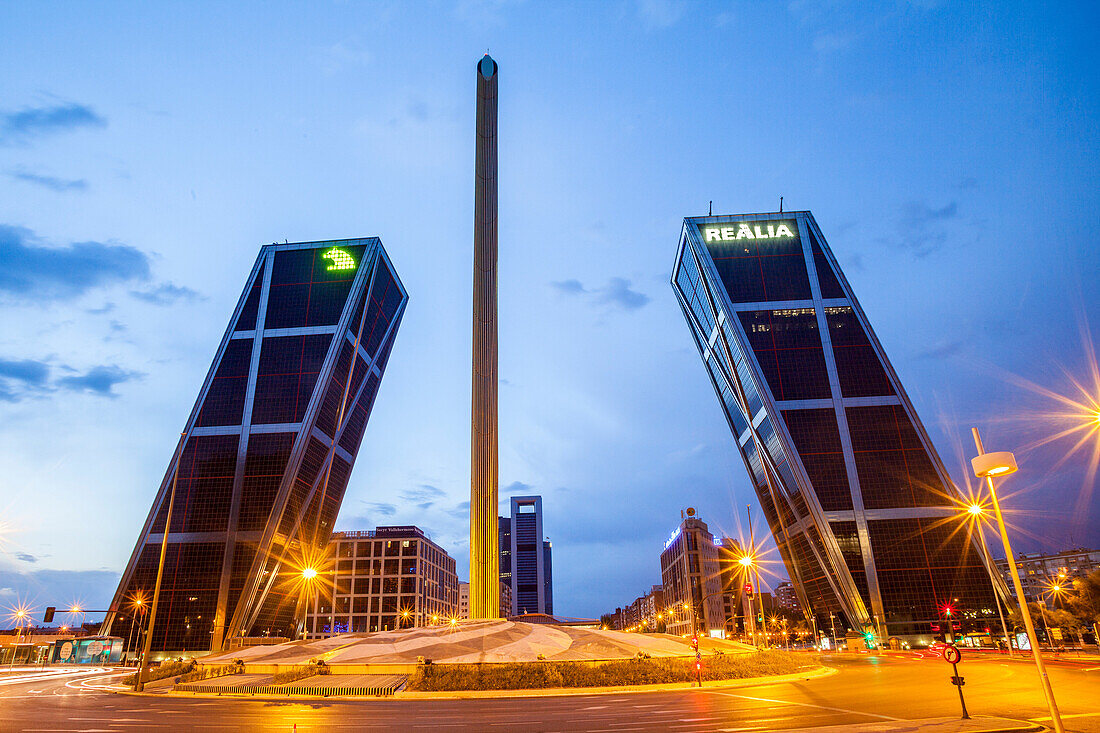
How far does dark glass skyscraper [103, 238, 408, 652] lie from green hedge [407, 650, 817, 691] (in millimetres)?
59328

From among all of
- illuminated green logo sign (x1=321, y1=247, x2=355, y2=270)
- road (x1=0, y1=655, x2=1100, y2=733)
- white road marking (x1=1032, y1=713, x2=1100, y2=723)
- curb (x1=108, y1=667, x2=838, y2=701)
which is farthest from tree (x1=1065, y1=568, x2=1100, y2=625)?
illuminated green logo sign (x1=321, y1=247, x2=355, y2=270)

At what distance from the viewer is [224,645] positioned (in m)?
77.4

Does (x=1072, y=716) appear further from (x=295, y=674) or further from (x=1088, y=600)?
(x=1088, y=600)

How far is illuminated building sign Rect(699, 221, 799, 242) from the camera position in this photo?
100 metres

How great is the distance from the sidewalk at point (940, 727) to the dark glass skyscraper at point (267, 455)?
270 feet

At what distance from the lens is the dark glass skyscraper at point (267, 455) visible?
83.0 meters

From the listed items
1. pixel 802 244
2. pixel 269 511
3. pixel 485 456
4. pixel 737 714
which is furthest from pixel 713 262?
pixel 737 714

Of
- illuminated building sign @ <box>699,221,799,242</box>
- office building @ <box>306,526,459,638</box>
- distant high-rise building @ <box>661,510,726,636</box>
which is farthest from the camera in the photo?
distant high-rise building @ <box>661,510,726,636</box>

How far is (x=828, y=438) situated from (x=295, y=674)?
246 feet

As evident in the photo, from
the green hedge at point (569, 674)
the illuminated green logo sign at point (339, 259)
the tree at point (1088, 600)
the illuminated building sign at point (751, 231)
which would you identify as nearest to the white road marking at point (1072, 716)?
the green hedge at point (569, 674)

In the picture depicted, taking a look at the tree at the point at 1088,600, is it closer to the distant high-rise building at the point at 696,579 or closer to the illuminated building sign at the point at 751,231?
the illuminated building sign at the point at 751,231

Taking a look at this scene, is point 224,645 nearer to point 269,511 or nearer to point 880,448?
point 269,511

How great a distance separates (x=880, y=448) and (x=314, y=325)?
83.6m

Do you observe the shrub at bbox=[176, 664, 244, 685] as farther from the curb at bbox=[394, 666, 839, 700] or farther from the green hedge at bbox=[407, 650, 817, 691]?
the curb at bbox=[394, 666, 839, 700]
